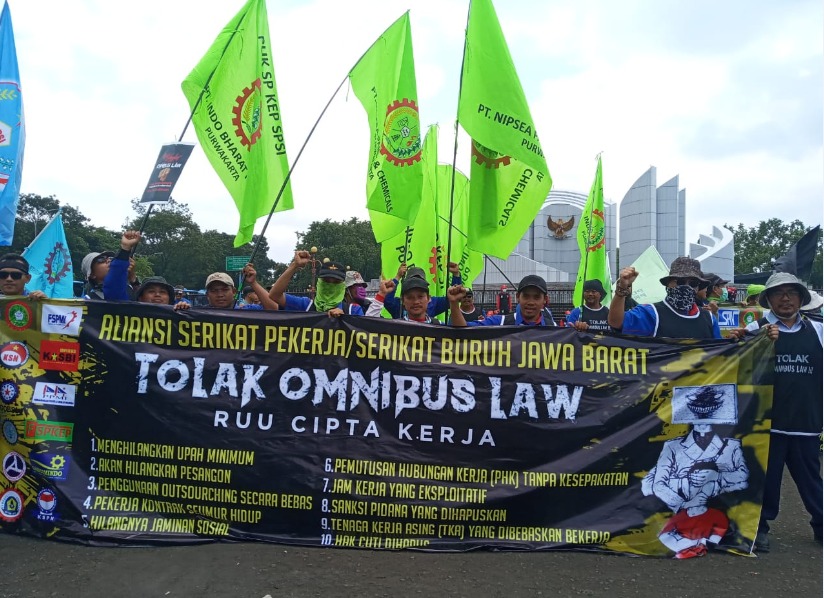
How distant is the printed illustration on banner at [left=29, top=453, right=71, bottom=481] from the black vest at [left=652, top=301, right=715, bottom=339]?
4263mm

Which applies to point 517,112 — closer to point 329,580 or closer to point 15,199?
point 329,580

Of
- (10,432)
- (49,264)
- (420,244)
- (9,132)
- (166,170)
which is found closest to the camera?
(10,432)

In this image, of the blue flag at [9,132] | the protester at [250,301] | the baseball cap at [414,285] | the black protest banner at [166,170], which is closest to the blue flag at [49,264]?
the blue flag at [9,132]

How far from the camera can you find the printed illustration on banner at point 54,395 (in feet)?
14.1

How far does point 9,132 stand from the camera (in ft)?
19.5

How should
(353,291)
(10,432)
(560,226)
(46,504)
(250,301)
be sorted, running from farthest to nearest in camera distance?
(560,226) < (250,301) < (353,291) < (10,432) < (46,504)

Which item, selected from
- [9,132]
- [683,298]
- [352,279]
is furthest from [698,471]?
[9,132]

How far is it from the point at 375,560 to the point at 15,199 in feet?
15.6

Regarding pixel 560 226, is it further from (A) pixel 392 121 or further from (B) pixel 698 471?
(B) pixel 698 471

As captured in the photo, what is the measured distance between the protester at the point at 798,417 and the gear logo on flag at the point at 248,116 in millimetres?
4451

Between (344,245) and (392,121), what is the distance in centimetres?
4874

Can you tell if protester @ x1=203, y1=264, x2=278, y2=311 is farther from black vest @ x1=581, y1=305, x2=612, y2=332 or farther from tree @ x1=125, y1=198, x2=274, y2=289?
tree @ x1=125, y1=198, x2=274, y2=289

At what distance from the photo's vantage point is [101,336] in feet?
14.4

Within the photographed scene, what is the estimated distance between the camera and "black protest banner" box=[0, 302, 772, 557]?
413 cm
